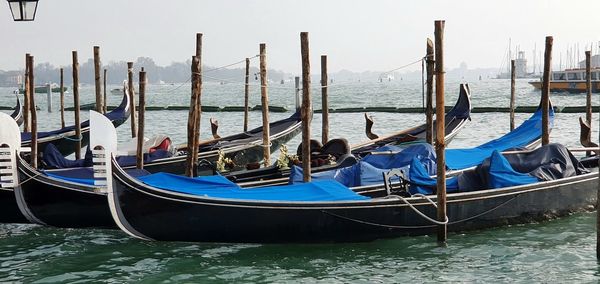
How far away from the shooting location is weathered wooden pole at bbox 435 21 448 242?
7445 millimetres

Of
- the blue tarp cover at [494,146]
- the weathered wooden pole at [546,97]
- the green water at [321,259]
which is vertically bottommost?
the green water at [321,259]

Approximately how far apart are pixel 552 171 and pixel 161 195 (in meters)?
3.93

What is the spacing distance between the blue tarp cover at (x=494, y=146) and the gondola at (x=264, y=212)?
1774 mm

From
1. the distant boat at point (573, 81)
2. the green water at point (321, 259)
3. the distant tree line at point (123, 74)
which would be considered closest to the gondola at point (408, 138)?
the green water at point (321, 259)

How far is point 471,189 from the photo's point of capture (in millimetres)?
8406

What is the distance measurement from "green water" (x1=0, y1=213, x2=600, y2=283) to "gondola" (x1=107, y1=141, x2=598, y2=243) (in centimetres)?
13

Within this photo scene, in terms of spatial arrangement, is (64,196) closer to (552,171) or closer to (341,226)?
(341,226)

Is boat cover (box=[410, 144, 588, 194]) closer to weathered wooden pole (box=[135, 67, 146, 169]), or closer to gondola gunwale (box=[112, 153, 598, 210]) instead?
gondola gunwale (box=[112, 153, 598, 210])

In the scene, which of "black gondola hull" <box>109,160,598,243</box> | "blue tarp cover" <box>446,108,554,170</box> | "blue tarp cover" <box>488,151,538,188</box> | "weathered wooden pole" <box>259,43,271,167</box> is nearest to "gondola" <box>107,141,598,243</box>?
"black gondola hull" <box>109,160,598,243</box>

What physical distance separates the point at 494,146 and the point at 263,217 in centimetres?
437

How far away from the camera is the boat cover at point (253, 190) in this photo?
7680 mm

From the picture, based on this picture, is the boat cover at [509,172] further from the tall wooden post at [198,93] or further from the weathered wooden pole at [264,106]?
the weathered wooden pole at [264,106]

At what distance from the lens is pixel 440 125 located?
7.48 meters

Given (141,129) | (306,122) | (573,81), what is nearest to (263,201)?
(306,122)
